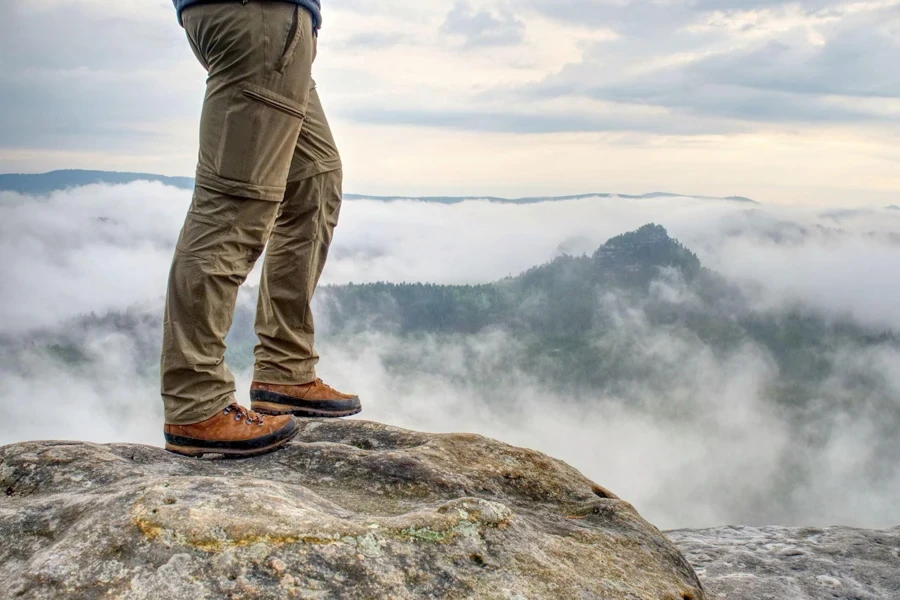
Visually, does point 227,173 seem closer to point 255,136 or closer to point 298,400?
point 255,136

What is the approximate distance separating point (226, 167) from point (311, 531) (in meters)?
2.26

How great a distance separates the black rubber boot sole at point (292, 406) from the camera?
5836 millimetres

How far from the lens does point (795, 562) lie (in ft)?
19.7

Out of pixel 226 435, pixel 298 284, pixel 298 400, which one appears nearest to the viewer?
pixel 226 435

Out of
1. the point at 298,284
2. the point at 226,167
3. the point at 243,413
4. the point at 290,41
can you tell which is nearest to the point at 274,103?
the point at 290,41

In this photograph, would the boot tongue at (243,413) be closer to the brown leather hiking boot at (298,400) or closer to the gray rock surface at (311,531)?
the gray rock surface at (311,531)

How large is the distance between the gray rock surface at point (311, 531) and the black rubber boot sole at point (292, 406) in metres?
0.99

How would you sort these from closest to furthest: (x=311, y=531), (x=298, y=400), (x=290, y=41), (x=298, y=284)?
(x=311, y=531) < (x=290, y=41) < (x=298, y=284) < (x=298, y=400)

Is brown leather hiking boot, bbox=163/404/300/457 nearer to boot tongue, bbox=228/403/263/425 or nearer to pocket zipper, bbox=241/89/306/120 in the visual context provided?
boot tongue, bbox=228/403/263/425

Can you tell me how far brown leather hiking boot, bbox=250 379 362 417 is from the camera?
19.1ft

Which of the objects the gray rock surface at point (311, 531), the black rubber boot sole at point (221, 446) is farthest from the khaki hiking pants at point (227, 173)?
the gray rock surface at point (311, 531)

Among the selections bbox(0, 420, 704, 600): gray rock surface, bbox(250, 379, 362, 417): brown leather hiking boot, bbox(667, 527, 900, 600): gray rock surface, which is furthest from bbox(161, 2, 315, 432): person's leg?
bbox(667, 527, 900, 600): gray rock surface

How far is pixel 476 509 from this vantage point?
3.60m

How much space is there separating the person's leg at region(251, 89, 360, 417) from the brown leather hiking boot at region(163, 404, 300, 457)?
3.36ft
